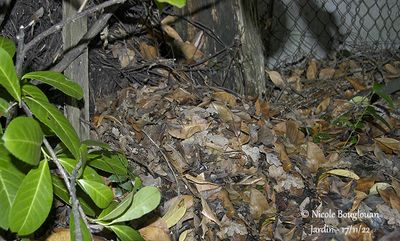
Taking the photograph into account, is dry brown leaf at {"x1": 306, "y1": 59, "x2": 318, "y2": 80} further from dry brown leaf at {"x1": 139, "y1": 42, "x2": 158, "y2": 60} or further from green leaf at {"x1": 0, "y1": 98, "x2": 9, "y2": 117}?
green leaf at {"x1": 0, "y1": 98, "x2": 9, "y2": 117}

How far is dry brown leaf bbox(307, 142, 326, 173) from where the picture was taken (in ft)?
7.29

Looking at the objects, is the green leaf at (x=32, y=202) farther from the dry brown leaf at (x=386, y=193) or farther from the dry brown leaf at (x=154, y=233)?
the dry brown leaf at (x=386, y=193)

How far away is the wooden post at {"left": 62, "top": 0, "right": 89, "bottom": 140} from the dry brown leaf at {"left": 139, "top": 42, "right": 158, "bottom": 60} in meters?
0.48

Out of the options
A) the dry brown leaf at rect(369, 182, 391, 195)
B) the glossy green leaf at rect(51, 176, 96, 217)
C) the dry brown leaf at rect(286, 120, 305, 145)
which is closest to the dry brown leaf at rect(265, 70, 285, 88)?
the dry brown leaf at rect(286, 120, 305, 145)

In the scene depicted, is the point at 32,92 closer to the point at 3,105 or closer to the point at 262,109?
the point at 3,105

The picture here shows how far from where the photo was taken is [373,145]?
2420mm

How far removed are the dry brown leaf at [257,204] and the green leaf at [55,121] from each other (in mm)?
858

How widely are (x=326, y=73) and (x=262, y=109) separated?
1216 millimetres

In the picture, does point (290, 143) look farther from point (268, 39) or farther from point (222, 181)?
point (268, 39)

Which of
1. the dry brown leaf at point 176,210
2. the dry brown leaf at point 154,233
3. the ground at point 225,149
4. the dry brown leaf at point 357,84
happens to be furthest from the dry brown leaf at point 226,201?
the dry brown leaf at point 357,84

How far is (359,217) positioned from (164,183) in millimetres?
705

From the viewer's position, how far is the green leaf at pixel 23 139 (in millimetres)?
972

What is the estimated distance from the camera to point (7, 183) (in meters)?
1.25

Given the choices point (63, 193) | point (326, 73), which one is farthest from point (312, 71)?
point (63, 193)
